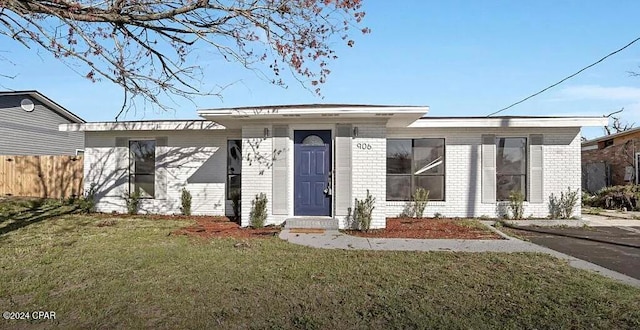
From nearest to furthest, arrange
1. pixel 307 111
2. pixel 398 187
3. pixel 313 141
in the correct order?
pixel 307 111 → pixel 313 141 → pixel 398 187

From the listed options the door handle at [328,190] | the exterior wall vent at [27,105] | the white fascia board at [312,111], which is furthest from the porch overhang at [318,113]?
the exterior wall vent at [27,105]

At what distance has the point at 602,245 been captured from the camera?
26.0 ft

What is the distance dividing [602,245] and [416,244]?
3663mm

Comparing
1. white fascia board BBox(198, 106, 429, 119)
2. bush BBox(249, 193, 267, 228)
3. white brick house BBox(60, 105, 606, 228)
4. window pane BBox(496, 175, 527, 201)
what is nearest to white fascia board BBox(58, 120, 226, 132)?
white brick house BBox(60, 105, 606, 228)

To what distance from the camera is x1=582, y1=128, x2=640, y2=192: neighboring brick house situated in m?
18.3

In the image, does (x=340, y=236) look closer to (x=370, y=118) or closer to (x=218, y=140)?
(x=370, y=118)

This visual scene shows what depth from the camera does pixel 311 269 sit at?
5.66 meters

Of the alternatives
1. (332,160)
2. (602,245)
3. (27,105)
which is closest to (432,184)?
(332,160)

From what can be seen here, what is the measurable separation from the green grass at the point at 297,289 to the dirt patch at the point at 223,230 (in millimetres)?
1332

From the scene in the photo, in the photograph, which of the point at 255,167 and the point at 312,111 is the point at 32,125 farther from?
the point at 312,111

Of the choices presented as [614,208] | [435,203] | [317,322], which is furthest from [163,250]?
[614,208]

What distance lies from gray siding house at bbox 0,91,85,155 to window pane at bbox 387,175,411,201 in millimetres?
17937

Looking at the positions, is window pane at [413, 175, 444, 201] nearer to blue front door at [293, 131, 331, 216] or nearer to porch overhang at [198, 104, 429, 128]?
porch overhang at [198, 104, 429, 128]

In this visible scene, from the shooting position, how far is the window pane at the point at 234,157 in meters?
12.1
